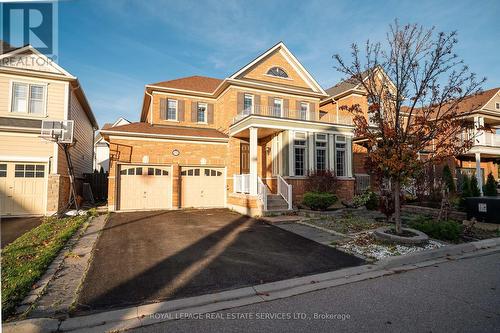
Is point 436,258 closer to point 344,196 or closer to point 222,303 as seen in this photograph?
point 222,303

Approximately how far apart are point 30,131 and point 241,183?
9959 mm

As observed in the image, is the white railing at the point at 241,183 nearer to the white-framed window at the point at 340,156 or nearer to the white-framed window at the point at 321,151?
the white-framed window at the point at 321,151

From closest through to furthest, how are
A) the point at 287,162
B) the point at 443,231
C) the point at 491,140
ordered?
the point at 443,231 < the point at 287,162 < the point at 491,140

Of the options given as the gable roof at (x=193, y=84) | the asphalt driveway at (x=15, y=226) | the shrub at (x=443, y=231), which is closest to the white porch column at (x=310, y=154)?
the shrub at (x=443, y=231)

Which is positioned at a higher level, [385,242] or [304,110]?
[304,110]

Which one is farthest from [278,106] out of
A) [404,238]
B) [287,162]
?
[404,238]

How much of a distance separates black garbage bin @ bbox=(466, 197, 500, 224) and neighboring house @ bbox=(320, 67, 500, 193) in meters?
7.76

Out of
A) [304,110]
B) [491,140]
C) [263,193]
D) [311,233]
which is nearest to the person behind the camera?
[311,233]

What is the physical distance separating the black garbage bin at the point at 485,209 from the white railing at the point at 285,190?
22.9 feet

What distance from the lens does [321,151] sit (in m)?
15.9

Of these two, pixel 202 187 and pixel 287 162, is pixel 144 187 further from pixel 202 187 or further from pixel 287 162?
pixel 287 162

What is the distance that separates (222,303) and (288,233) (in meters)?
5.47

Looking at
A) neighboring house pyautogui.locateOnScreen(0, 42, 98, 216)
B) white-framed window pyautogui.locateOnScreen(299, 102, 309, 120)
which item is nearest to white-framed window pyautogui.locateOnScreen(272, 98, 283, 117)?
white-framed window pyautogui.locateOnScreen(299, 102, 309, 120)

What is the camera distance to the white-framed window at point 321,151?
15.8 metres
